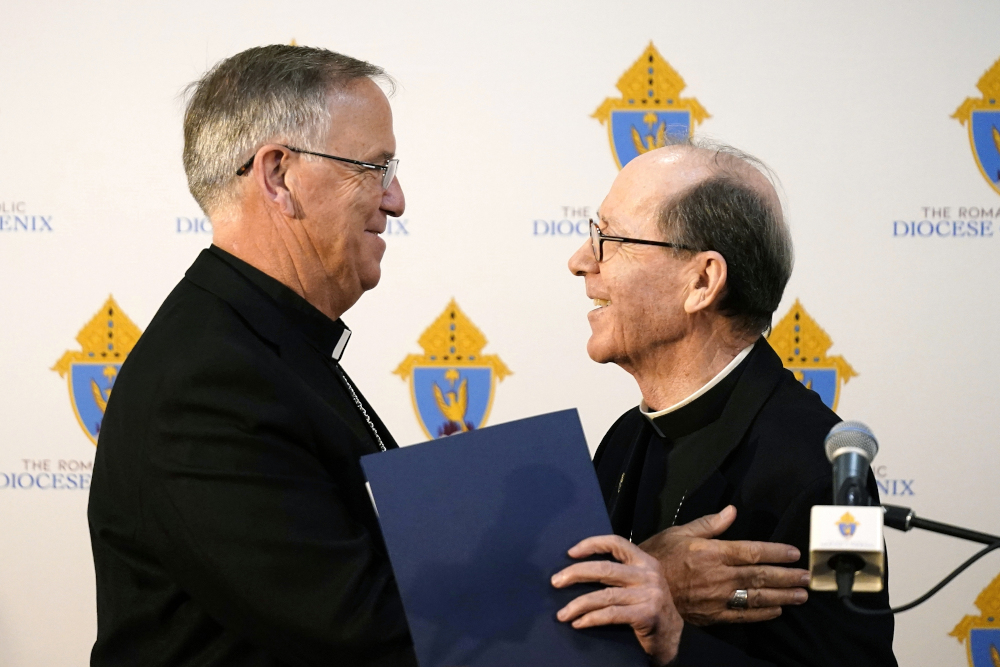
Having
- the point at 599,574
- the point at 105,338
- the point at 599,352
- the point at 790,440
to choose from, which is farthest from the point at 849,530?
the point at 105,338

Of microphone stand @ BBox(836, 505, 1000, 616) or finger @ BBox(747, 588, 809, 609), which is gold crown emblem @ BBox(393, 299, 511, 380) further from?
microphone stand @ BBox(836, 505, 1000, 616)

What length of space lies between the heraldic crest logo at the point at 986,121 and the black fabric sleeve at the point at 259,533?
305 cm

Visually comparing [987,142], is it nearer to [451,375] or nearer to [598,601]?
[451,375]

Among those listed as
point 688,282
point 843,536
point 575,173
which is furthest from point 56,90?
point 843,536

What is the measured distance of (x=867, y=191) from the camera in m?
3.68

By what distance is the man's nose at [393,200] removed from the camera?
2.14 meters

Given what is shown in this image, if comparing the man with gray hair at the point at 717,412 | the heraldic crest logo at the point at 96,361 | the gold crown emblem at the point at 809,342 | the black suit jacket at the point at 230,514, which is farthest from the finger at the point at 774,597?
the heraldic crest logo at the point at 96,361

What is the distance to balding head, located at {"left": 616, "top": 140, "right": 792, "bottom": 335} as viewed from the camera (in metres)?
2.04

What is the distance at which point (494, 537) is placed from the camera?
1516mm

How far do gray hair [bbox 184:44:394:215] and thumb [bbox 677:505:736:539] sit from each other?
1.03 m

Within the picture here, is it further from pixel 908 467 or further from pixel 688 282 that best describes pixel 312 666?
pixel 908 467

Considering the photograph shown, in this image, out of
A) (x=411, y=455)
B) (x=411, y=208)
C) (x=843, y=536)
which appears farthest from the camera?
(x=411, y=208)

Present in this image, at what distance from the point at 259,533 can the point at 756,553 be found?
0.82 m

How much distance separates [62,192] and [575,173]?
6.27 feet
